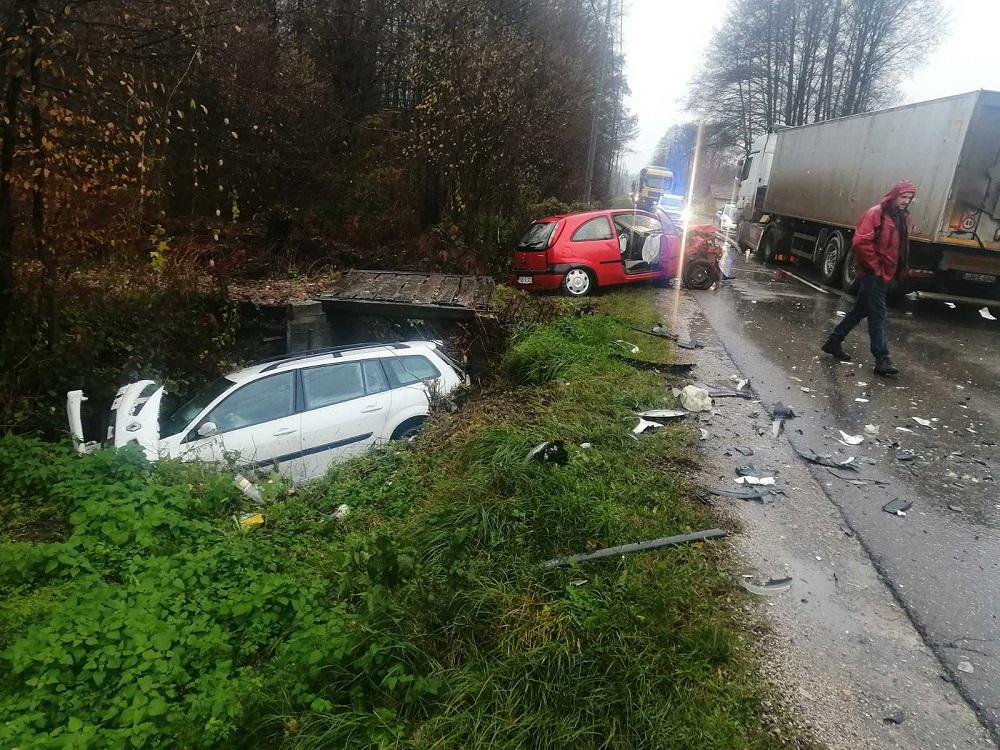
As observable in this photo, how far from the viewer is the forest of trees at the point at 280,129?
21.0 ft

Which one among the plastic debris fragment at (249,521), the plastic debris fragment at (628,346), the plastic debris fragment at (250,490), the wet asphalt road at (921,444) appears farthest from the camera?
the plastic debris fragment at (628,346)

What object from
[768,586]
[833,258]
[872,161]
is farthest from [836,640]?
[833,258]

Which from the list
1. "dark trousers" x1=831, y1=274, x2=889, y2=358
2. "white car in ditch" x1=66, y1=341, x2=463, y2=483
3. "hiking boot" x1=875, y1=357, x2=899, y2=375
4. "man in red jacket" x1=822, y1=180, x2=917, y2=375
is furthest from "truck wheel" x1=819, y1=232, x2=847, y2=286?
"white car in ditch" x1=66, y1=341, x2=463, y2=483

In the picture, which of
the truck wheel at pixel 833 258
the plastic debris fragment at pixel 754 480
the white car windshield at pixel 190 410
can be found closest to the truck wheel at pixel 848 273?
the truck wheel at pixel 833 258

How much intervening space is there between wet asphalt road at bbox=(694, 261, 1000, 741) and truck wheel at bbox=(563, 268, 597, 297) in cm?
214

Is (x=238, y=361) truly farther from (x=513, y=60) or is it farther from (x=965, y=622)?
(x=965, y=622)

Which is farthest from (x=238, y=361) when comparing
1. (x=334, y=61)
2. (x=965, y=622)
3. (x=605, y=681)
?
(x=334, y=61)

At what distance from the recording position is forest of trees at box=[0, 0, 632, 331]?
21.0 ft

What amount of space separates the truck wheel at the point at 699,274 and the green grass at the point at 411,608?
7815mm

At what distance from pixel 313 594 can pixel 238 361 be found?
7.34m

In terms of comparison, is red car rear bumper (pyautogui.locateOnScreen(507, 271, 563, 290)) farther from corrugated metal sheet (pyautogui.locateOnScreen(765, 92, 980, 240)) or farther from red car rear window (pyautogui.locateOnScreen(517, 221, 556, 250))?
corrugated metal sheet (pyautogui.locateOnScreen(765, 92, 980, 240))

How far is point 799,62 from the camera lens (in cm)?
3725

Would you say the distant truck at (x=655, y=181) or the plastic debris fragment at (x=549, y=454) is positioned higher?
the distant truck at (x=655, y=181)

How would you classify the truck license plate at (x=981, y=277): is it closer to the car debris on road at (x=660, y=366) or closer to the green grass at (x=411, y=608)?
the car debris on road at (x=660, y=366)
